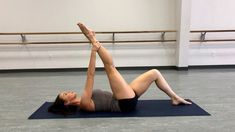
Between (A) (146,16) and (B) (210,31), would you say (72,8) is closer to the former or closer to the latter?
(A) (146,16)

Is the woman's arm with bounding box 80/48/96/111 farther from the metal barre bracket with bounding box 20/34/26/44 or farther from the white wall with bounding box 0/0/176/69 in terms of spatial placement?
the metal barre bracket with bounding box 20/34/26/44

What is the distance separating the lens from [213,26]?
24.4 feet

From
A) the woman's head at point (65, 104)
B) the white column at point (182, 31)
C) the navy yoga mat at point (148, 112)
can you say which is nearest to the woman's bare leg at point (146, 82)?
the navy yoga mat at point (148, 112)

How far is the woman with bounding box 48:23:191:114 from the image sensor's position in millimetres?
3496

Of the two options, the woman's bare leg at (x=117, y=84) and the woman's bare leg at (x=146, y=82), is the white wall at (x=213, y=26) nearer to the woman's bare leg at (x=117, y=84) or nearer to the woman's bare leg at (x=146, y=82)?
the woman's bare leg at (x=146, y=82)

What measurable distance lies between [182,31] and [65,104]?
14.2 ft

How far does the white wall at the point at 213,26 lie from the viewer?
290 inches

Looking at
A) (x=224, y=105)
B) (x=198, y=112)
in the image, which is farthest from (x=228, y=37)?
(x=198, y=112)

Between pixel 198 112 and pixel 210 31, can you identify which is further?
pixel 210 31

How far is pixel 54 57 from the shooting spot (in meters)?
7.42

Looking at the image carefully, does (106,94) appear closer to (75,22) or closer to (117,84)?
(117,84)

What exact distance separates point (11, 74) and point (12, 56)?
0.51 metres

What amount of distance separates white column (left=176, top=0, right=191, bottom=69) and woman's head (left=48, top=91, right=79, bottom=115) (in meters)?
4.14

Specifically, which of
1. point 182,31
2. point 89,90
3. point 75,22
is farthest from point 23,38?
point 89,90
